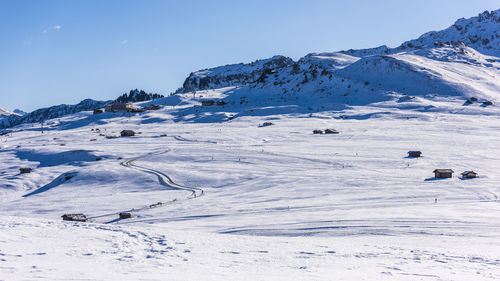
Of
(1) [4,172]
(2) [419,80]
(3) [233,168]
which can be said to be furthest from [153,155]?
(2) [419,80]

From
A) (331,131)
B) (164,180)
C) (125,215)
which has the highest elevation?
(331,131)

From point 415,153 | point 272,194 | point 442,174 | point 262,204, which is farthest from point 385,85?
point 262,204

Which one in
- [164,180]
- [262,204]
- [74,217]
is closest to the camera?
[74,217]

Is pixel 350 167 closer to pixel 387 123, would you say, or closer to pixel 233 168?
pixel 233 168

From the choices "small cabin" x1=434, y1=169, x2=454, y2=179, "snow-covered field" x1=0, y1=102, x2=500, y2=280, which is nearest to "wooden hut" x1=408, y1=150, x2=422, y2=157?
"snow-covered field" x1=0, y1=102, x2=500, y2=280

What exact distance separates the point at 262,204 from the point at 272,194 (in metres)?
4.83

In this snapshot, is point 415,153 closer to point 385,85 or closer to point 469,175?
point 469,175

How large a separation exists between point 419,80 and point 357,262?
462 feet

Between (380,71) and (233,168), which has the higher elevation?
(380,71)

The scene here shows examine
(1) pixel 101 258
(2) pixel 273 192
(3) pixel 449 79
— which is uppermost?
(3) pixel 449 79

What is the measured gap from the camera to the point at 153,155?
2761 inches

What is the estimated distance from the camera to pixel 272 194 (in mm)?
42656

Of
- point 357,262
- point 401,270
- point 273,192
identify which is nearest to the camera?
point 401,270

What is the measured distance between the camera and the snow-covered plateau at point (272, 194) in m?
16.0
